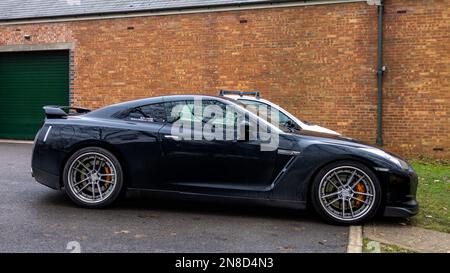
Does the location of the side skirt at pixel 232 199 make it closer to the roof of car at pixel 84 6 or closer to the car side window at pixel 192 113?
the car side window at pixel 192 113

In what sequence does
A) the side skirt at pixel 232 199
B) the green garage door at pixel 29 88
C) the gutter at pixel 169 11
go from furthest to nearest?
the green garage door at pixel 29 88, the gutter at pixel 169 11, the side skirt at pixel 232 199

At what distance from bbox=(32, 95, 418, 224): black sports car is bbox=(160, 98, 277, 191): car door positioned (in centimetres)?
1

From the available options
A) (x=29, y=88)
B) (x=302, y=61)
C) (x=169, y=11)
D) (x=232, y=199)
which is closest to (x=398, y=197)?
(x=232, y=199)

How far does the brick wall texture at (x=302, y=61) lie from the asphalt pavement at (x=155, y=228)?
6.69 meters

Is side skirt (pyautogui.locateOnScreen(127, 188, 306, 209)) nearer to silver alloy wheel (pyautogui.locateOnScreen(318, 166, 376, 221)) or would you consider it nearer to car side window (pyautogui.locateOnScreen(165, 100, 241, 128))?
silver alloy wheel (pyautogui.locateOnScreen(318, 166, 376, 221))

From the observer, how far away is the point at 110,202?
17.2ft

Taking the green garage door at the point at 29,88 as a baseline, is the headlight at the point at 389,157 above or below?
below

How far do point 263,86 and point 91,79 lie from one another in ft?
17.3

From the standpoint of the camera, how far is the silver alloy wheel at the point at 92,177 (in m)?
5.26

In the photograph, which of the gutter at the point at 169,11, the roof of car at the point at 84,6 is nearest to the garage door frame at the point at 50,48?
the gutter at the point at 169,11

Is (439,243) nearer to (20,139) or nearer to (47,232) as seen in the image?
(47,232)

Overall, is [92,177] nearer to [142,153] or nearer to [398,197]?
[142,153]

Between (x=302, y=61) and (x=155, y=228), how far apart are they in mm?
8160

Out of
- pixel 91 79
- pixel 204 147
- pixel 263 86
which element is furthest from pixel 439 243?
pixel 91 79
